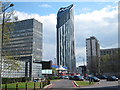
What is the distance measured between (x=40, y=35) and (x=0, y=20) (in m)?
93.8

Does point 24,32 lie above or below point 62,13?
below

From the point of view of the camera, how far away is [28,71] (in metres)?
57.7

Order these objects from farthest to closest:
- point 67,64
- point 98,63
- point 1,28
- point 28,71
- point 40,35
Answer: point 67,64 → point 40,35 → point 98,63 → point 28,71 → point 1,28

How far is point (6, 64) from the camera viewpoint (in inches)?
794

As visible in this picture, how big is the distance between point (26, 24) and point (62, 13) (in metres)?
18.9

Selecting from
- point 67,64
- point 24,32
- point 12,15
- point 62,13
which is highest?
point 62,13

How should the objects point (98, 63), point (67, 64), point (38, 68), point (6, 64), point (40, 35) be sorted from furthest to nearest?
1. point (67, 64)
2. point (40, 35)
3. point (98, 63)
4. point (38, 68)
5. point (6, 64)

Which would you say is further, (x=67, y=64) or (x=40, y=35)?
(x=67, y=64)

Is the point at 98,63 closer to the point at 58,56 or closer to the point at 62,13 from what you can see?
the point at 62,13

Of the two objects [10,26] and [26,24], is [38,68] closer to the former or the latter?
[26,24]

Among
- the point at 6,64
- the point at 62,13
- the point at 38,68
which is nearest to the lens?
the point at 6,64

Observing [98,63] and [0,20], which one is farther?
[98,63]

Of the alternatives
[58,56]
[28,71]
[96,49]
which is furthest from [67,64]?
[28,71]

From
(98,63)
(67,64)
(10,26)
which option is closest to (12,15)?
(10,26)
